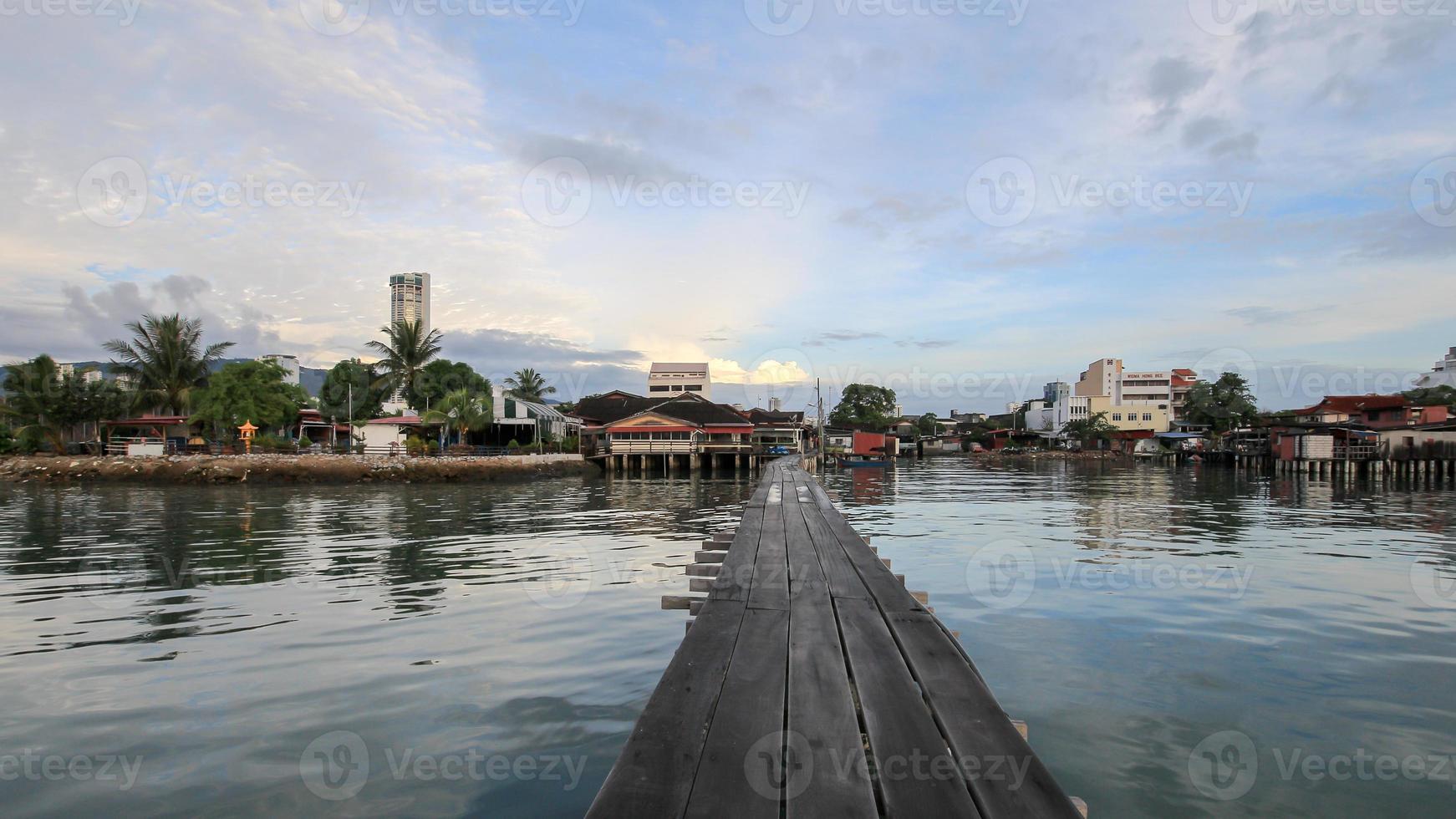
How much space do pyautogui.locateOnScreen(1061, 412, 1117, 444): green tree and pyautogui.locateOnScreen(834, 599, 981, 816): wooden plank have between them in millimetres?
97455

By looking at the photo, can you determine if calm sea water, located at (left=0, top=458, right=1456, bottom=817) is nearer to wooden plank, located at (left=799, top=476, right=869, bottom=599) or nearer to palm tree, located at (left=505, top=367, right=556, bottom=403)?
wooden plank, located at (left=799, top=476, right=869, bottom=599)

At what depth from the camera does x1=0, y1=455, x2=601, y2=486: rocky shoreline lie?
121ft

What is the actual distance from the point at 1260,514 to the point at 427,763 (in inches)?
1101

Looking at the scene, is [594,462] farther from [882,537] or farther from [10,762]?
[10,762]

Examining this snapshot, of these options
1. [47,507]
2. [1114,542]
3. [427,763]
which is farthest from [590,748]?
[47,507]

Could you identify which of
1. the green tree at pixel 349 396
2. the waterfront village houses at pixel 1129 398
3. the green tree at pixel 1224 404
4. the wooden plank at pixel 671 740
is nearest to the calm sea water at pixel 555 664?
the wooden plank at pixel 671 740

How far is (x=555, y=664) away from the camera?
7.96 meters

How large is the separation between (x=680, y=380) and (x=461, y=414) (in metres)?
54.7

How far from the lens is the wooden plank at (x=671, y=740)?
2996 millimetres

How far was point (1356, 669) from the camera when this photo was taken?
8031 millimetres
